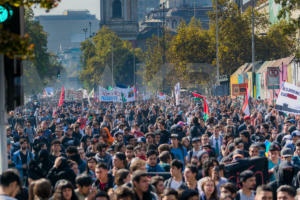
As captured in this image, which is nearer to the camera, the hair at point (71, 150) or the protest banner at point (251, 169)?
the protest banner at point (251, 169)

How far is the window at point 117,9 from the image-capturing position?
138288 millimetres

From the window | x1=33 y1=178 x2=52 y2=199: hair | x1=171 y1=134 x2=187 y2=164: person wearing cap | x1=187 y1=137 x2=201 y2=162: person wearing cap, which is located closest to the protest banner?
x1=187 y1=137 x2=201 y2=162: person wearing cap

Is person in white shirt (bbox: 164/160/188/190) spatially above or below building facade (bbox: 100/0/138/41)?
below

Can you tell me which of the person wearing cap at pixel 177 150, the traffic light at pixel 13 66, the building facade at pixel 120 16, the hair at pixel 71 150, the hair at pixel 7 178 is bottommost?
the person wearing cap at pixel 177 150

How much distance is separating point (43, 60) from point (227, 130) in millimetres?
57061

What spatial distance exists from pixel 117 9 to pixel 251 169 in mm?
131039

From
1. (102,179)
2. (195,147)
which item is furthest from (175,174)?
(195,147)

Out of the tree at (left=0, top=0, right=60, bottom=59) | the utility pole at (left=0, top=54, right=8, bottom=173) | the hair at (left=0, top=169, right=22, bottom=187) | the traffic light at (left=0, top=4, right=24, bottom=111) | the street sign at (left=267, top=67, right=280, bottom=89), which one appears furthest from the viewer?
the street sign at (left=267, top=67, right=280, bottom=89)

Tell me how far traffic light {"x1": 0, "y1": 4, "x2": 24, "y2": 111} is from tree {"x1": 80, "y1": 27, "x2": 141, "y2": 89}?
99.8 meters

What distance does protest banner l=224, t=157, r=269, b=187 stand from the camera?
10703 mm

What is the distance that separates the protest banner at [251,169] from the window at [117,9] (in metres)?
128

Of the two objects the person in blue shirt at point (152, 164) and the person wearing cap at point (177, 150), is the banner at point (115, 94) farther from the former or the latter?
the person in blue shirt at point (152, 164)

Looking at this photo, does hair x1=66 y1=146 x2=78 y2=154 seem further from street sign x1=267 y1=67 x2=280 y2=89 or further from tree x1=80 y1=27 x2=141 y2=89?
tree x1=80 y1=27 x2=141 y2=89

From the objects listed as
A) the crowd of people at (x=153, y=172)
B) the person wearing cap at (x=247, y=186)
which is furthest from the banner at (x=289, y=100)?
the person wearing cap at (x=247, y=186)
